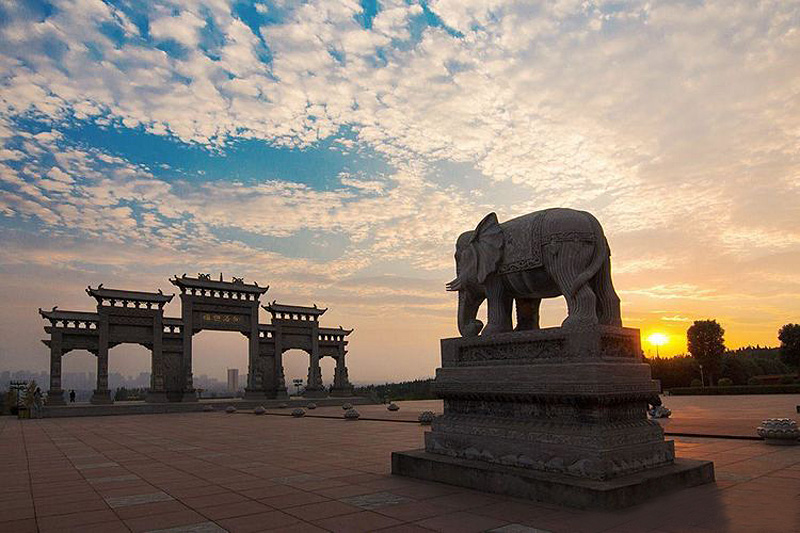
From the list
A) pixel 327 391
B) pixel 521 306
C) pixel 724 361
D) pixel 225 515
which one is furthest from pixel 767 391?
pixel 225 515

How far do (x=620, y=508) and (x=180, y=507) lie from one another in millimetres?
4593

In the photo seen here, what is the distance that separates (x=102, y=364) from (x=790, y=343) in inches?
1704

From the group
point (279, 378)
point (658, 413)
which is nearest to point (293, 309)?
point (279, 378)

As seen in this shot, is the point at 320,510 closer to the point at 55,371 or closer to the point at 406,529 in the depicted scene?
the point at 406,529

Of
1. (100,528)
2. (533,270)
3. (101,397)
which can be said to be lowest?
(101,397)

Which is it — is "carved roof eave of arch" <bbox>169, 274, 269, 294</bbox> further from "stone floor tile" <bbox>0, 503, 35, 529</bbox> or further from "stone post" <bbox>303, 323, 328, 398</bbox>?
"stone floor tile" <bbox>0, 503, 35, 529</bbox>

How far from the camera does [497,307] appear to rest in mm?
7797

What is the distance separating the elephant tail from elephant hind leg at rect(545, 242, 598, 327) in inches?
1.0

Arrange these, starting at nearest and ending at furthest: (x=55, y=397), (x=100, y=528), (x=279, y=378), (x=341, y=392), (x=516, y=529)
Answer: (x=516, y=529) → (x=100, y=528) → (x=55, y=397) → (x=279, y=378) → (x=341, y=392)

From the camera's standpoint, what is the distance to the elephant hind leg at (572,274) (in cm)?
668

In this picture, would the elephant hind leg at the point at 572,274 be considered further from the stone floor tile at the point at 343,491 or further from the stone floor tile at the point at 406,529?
the stone floor tile at the point at 343,491

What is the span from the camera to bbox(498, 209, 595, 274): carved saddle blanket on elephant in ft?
22.8

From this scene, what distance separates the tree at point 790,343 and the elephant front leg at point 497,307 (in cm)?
3862

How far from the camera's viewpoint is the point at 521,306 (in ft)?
26.6
